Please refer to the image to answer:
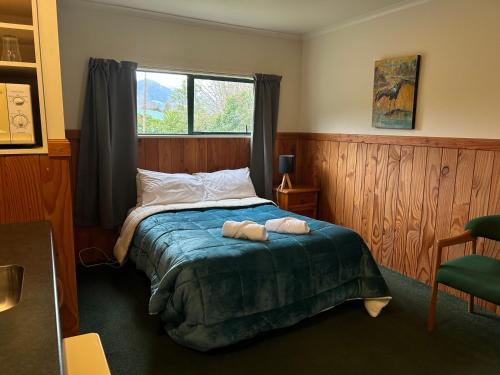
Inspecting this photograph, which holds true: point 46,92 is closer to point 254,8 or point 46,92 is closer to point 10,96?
point 10,96

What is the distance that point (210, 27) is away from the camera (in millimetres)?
3789

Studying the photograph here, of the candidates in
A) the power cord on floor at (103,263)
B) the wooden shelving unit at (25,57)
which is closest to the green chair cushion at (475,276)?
the wooden shelving unit at (25,57)

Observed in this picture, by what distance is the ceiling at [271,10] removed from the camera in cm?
316

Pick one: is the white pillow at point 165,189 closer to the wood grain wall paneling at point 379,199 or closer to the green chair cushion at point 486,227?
the wood grain wall paneling at point 379,199

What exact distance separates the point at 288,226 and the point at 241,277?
0.64m

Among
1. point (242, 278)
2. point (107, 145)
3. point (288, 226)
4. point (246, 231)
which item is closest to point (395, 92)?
point (288, 226)

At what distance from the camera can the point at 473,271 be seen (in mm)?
2287

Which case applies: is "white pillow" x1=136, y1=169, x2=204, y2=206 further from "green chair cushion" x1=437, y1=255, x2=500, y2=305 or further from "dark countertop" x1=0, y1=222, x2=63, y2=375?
"green chair cushion" x1=437, y1=255, x2=500, y2=305

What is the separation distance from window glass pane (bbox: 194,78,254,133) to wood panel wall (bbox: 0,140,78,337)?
2344mm

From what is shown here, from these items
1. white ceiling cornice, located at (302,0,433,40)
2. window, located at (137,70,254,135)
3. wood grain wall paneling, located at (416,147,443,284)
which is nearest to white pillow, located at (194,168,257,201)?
window, located at (137,70,254,135)

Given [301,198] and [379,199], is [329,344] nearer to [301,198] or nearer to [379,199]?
[379,199]

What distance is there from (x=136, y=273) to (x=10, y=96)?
2.03 metres

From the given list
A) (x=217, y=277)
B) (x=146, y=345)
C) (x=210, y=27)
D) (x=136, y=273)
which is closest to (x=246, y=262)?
(x=217, y=277)

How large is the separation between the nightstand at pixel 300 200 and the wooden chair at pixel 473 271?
1777 mm
